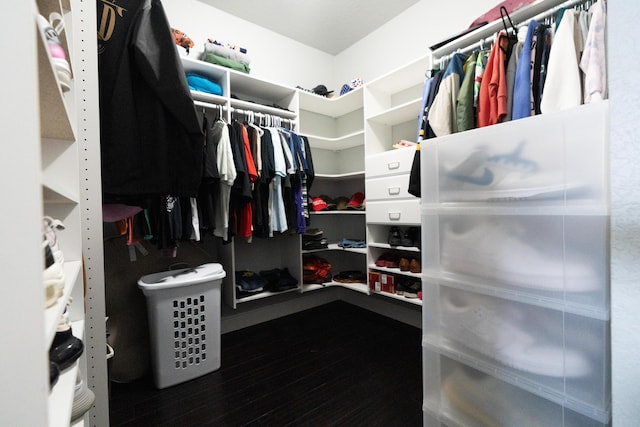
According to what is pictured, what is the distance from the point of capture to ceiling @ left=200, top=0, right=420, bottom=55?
2182mm

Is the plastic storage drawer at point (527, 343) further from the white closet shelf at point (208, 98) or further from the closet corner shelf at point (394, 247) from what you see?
the white closet shelf at point (208, 98)

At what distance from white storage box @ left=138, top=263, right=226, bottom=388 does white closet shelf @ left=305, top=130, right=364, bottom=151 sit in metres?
1.52

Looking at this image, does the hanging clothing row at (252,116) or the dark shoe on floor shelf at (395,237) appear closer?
the hanging clothing row at (252,116)

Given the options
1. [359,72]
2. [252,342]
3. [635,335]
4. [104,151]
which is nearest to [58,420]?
[104,151]

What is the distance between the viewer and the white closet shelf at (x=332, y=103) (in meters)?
2.42

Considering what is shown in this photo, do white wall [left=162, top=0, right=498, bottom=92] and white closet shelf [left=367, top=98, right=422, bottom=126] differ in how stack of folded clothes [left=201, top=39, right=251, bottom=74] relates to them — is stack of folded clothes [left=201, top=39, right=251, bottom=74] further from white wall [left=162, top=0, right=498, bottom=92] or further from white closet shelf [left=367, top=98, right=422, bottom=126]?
white closet shelf [left=367, top=98, right=422, bottom=126]

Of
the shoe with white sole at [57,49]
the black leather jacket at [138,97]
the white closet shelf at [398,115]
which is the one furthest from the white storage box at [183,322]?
the white closet shelf at [398,115]

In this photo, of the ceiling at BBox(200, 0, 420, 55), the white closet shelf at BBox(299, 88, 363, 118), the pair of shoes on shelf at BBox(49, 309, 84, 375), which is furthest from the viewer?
the white closet shelf at BBox(299, 88, 363, 118)

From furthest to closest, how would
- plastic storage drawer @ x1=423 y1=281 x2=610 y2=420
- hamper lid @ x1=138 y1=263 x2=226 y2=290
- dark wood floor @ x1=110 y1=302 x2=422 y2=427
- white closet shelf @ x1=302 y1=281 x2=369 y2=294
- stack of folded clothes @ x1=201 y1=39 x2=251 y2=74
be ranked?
white closet shelf @ x1=302 y1=281 x2=369 y2=294 < stack of folded clothes @ x1=201 y1=39 x2=251 y2=74 < hamper lid @ x1=138 y1=263 x2=226 y2=290 < dark wood floor @ x1=110 y1=302 x2=422 y2=427 < plastic storage drawer @ x1=423 y1=281 x2=610 y2=420

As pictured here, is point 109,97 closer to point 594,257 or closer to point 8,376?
point 8,376

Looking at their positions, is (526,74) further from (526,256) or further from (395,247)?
(395,247)

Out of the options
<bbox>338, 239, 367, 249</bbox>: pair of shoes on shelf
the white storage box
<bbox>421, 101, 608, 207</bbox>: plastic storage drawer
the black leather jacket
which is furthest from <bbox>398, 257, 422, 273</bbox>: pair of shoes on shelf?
the black leather jacket

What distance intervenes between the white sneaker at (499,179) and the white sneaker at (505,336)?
341mm

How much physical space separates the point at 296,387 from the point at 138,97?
5.21 feet
